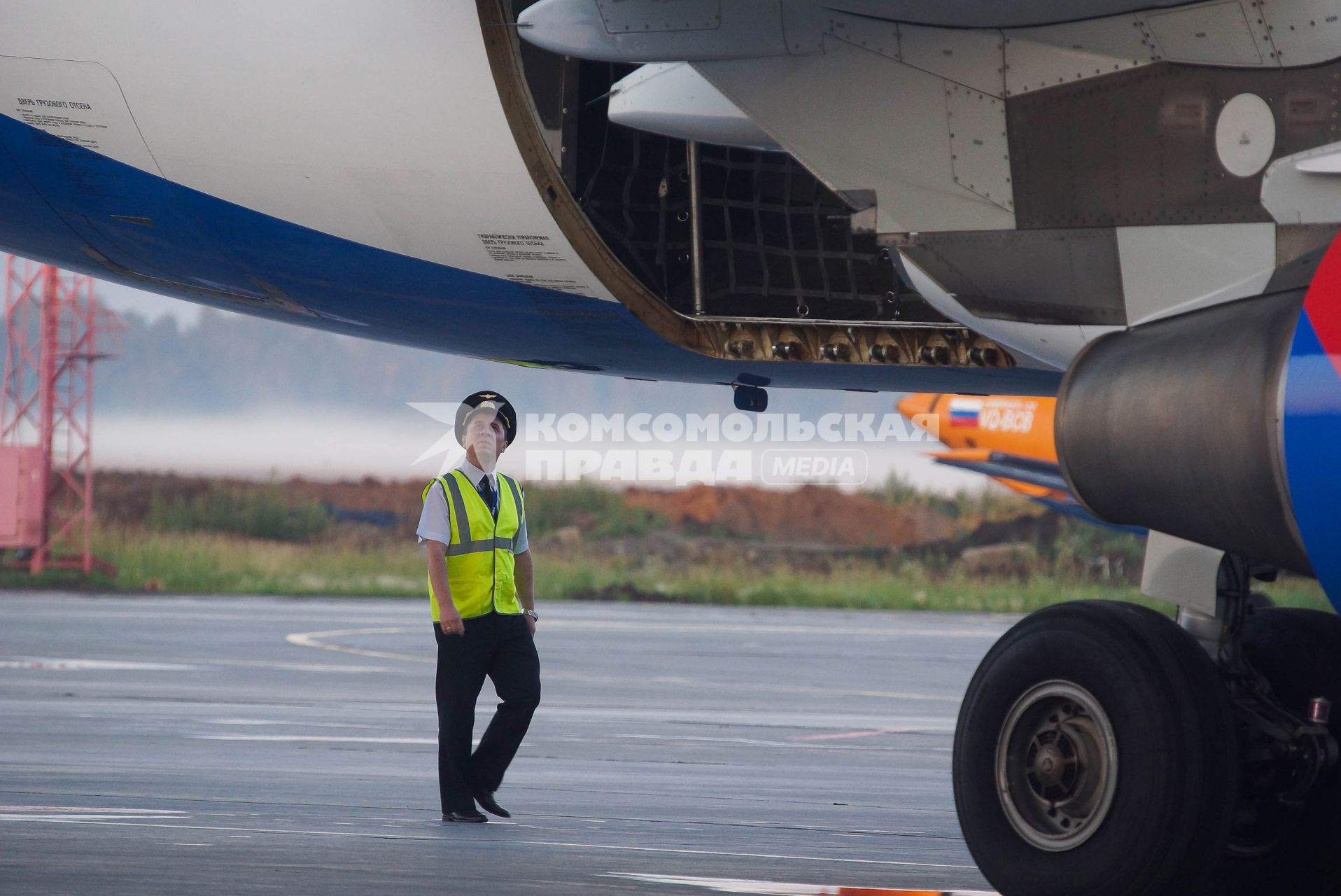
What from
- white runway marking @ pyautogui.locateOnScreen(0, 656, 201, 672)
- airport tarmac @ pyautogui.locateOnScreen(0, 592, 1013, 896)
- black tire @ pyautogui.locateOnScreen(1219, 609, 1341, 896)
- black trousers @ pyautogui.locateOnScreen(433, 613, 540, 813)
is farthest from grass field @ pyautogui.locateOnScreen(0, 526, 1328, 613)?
black tire @ pyautogui.locateOnScreen(1219, 609, 1341, 896)

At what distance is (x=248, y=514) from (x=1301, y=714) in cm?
3118

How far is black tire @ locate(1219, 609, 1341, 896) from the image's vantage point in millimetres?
5516

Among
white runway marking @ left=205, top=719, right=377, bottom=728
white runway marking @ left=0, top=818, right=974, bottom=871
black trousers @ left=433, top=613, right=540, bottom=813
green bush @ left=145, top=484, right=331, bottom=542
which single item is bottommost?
white runway marking @ left=205, top=719, right=377, bottom=728

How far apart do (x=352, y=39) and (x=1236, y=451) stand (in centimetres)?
389

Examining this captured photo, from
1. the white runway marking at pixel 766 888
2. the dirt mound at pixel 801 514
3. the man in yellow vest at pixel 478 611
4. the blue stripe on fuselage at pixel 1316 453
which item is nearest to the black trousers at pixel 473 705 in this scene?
the man in yellow vest at pixel 478 611

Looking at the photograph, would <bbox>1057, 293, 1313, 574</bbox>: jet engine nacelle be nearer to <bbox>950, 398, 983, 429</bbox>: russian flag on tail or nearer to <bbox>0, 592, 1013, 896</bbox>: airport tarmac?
<bbox>0, 592, 1013, 896</bbox>: airport tarmac

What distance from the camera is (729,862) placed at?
6.26 meters

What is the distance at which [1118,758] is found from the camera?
5113 millimetres

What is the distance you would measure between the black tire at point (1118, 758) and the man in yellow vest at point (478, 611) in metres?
2.50

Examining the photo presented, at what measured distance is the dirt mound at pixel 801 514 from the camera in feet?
113

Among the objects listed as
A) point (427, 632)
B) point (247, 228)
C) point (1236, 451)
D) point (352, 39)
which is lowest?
point (427, 632)

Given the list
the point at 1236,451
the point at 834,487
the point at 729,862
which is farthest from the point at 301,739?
the point at 834,487

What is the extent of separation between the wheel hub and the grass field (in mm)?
28147

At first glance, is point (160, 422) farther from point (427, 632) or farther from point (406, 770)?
point (406, 770)
